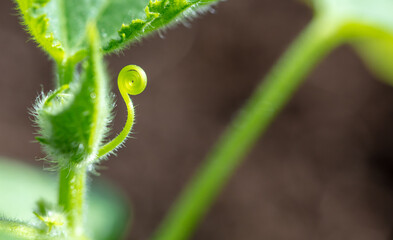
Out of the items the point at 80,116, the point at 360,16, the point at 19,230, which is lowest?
the point at 19,230

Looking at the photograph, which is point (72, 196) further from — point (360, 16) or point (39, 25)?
point (360, 16)

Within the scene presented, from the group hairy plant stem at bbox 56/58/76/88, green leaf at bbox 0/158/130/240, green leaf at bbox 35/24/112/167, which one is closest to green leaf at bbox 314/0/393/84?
green leaf at bbox 0/158/130/240

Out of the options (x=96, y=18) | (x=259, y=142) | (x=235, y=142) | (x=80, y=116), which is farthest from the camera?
(x=259, y=142)

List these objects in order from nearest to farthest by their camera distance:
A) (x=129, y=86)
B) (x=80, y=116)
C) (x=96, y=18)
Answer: (x=80, y=116), (x=129, y=86), (x=96, y=18)

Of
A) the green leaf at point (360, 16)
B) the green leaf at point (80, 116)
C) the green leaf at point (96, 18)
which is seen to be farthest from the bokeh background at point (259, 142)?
the green leaf at point (80, 116)

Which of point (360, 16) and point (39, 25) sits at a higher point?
point (360, 16)

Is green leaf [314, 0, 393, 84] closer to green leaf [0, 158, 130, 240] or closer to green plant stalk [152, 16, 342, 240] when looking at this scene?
green plant stalk [152, 16, 342, 240]

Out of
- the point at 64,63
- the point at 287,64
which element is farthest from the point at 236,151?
the point at 64,63

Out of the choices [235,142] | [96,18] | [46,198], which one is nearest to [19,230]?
[96,18]
